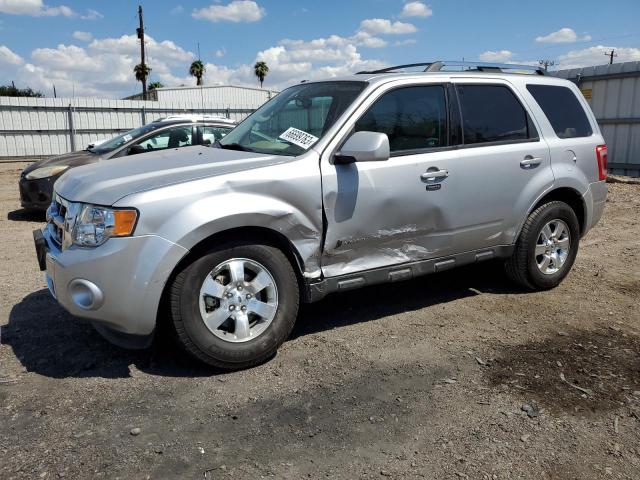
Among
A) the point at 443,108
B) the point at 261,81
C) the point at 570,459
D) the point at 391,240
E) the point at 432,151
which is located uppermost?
the point at 261,81

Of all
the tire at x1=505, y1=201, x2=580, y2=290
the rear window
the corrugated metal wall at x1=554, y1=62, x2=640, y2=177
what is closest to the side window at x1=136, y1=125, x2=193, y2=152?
the rear window

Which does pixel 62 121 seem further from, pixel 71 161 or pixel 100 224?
pixel 100 224

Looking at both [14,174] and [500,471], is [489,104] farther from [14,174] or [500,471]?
[14,174]

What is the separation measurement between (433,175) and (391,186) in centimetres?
41

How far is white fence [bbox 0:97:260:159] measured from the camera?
20.5 meters

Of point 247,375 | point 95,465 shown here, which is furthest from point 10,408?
point 247,375

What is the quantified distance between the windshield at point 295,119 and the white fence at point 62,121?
1888cm

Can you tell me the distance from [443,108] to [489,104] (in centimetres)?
53

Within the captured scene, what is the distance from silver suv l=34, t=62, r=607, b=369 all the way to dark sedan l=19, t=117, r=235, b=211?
4391 millimetres

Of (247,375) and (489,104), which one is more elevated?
(489,104)

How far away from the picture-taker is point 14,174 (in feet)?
53.5

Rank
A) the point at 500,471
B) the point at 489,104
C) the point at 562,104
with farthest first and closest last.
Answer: the point at 562,104 → the point at 489,104 → the point at 500,471

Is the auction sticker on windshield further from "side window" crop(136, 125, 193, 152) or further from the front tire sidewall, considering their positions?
"side window" crop(136, 125, 193, 152)

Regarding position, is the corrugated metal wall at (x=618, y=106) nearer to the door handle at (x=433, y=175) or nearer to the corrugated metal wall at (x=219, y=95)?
the door handle at (x=433, y=175)
